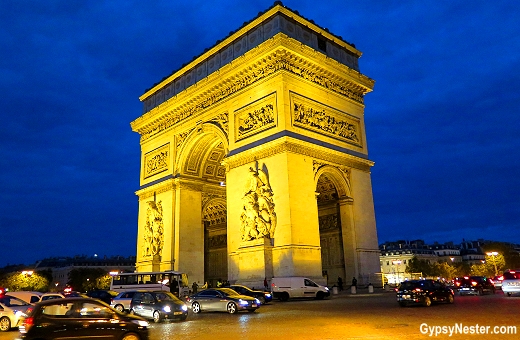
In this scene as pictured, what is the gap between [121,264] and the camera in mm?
131000

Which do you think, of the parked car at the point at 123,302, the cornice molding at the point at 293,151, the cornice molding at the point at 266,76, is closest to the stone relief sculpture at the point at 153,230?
the cornice molding at the point at 266,76

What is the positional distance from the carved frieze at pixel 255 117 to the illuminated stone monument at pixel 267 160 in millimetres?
63

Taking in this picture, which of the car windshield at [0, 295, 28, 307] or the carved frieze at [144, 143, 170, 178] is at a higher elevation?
the carved frieze at [144, 143, 170, 178]

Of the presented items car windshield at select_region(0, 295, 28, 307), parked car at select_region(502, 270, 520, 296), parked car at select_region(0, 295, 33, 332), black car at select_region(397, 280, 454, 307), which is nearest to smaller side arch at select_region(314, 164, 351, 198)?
black car at select_region(397, 280, 454, 307)

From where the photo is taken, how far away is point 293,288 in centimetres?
2150

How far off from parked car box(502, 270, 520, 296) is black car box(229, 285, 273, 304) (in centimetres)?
1139

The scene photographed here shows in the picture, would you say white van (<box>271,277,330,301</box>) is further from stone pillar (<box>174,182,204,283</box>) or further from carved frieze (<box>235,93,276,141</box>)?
stone pillar (<box>174,182,204,283</box>)

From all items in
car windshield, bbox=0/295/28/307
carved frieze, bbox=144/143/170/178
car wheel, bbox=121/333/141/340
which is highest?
carved frieze, bbox=144/143/170/178

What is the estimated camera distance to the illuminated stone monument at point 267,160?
2344 cm

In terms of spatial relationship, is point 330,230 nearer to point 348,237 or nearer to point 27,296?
point 348,237

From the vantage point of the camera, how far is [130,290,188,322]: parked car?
15.5 m

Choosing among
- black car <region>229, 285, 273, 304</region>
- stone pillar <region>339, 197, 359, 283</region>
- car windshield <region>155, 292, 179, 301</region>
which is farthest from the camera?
stone pillar <region>339, 197, 359, 283</region>

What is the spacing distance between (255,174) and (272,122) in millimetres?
2971

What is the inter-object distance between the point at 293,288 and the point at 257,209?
464 centimetres
